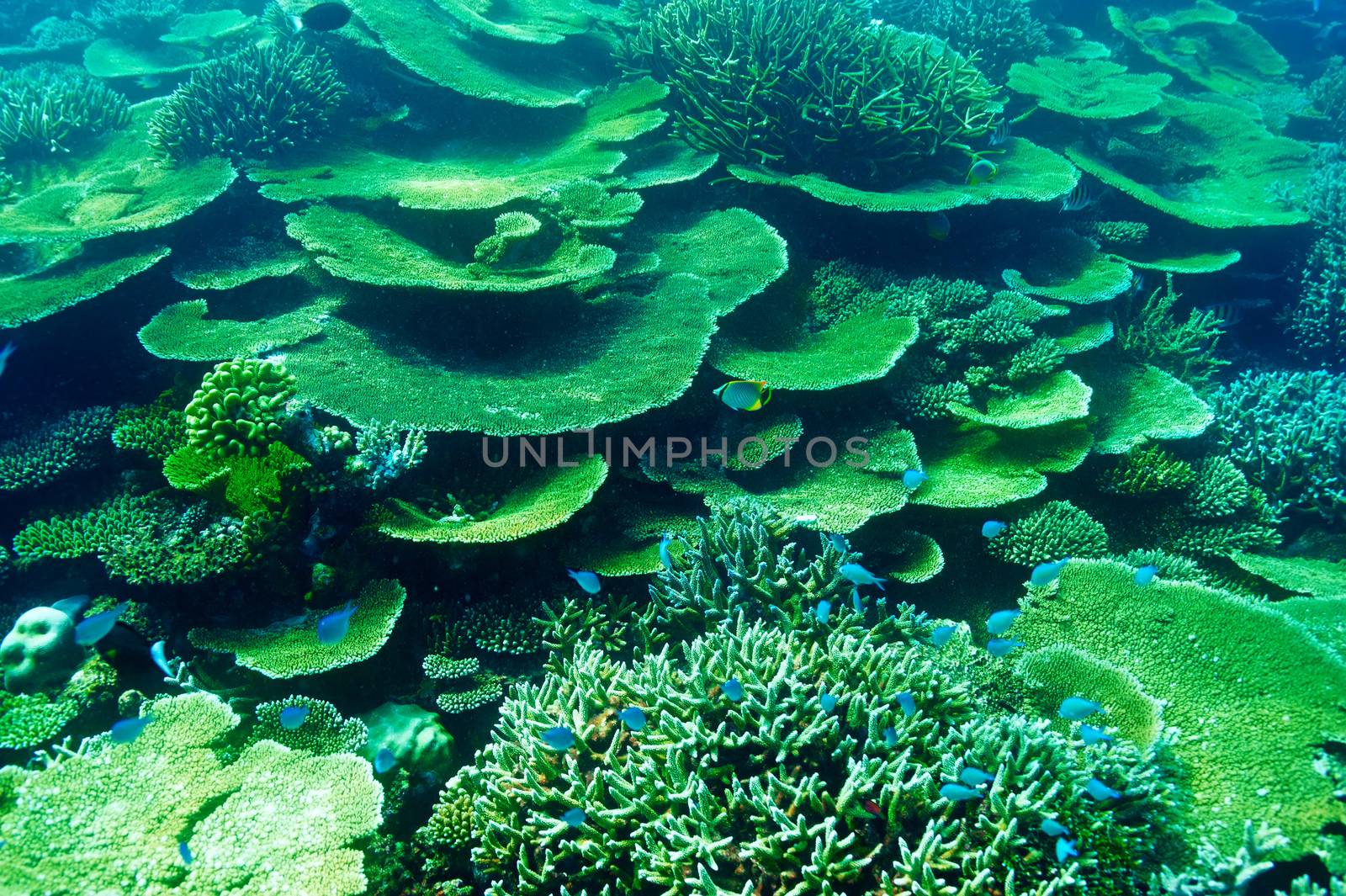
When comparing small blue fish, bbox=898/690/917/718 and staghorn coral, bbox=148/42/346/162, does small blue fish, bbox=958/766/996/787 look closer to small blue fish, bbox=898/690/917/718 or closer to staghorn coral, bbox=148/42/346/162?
small blue fish, bbox=898/690/917/718

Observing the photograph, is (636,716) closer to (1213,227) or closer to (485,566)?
(485,566)

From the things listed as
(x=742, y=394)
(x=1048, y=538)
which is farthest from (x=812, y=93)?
(x=1048, y=538)

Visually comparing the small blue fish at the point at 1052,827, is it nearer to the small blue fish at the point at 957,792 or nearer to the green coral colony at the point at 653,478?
the green coral colony at the point at 653,478

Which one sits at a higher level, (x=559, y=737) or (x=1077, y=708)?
(x=1077, y=708)

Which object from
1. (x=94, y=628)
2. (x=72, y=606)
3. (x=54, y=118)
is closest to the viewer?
(x=94, y=628)

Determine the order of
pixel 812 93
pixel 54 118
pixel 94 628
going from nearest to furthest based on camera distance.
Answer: pixel 94 628 < pixel 812 93 < pixel 54 118

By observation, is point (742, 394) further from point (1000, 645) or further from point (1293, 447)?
point (1293, 447)

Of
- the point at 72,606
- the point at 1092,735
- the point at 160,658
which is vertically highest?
the point at 1092,735
